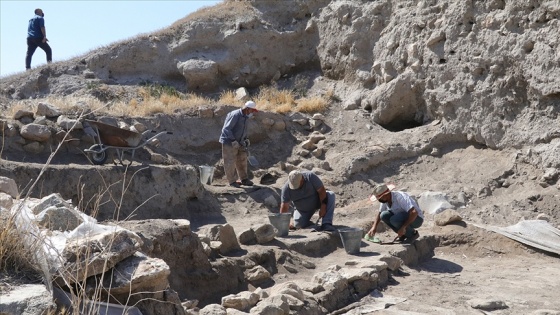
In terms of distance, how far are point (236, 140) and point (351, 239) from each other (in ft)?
12.5

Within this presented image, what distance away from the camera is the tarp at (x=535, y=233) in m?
9.87

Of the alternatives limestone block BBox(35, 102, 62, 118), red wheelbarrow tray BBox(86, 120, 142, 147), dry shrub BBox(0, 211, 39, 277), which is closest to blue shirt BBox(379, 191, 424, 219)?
red wheelbarrow tray BBox(86, 120, 142, 147)

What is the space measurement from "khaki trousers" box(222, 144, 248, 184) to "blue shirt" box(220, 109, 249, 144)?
0.44 ft

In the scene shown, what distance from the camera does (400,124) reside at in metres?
15.1

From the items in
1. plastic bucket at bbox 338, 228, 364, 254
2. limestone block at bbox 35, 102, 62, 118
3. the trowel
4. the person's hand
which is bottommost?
plastic bucket at bbox 338, 228, 364, 254

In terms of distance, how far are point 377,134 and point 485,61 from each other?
2542 millimetres

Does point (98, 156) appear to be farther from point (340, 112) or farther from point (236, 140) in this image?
point (340, 112)

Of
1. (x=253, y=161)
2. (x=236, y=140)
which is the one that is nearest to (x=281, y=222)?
(x=236, y=140)

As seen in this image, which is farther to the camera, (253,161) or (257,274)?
(253,161)

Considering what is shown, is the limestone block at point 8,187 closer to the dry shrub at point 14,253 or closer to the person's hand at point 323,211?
the dry shrub at point 14,253

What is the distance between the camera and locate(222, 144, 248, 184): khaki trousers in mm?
12156

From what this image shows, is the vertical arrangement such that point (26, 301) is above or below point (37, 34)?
below

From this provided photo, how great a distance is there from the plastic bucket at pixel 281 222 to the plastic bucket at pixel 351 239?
76cm

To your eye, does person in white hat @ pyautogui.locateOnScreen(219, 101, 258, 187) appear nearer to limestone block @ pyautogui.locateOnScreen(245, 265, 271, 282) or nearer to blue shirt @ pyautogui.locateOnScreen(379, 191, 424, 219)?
blue shirt @ pyautogui.locateOnScreen(379, 191, 424, 219)
